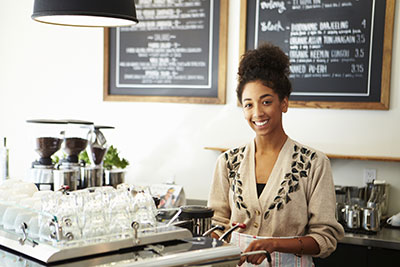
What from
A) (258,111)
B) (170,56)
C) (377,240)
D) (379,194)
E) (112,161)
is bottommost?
(377,240)

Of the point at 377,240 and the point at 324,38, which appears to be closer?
the point at 377,240

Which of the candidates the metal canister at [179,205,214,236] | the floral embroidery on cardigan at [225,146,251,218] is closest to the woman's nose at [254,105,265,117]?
the floral embroidery on cardigan at [225,146,251,218]

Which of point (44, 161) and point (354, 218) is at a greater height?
point (44, 161)

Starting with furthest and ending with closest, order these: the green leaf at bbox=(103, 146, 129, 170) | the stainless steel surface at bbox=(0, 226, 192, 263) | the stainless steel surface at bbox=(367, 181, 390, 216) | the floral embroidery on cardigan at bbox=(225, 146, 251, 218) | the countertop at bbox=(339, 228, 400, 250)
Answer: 1. the green leaf at bbox=(103, 146, 129, 170)
2. the stainless steel surface at bbox=(367, 181, 390, 216)
3. the countertop at bbox=(339, 228, 400, 250)
4. the floral embroidery on cardigan at bbox=(225, 146, 251, 218)
5. the stainless steel surface at bbox=(0, 226, 192, 263)

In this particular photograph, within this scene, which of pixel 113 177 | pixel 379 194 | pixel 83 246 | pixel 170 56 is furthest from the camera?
pixel 170 56

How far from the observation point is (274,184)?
2059 millimetres

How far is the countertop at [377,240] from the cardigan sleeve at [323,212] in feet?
3.06

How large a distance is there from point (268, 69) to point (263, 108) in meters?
0.15

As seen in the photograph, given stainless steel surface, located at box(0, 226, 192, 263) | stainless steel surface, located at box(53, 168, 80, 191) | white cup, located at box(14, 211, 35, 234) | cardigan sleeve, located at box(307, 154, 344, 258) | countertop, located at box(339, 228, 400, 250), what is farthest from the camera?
stainless steel surface, located at box(53, 168, 80, 191)

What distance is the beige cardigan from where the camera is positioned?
1982 millimetres

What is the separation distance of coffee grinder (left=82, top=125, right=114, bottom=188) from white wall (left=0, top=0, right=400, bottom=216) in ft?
2.42

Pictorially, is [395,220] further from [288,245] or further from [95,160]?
[95,160]

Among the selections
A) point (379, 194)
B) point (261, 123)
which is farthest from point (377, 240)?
point (261, 123)

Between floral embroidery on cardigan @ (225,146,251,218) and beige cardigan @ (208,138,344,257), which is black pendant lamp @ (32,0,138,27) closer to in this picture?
floral embroidery on cardigan @ (225,146,251,218)
